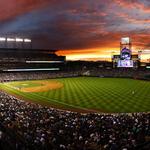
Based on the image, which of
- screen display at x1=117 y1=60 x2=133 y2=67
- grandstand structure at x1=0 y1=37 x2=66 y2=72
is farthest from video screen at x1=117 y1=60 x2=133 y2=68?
grandstand structure at x1=0 y1=37 x2=66 y2=72

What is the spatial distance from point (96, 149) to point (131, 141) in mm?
2147

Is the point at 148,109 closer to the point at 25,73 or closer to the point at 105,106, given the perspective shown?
the point at 105,106

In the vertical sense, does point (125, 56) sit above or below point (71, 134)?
above

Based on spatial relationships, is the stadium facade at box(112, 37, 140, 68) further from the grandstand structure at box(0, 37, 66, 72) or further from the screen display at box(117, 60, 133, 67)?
the grandstand structure at box(0, 37, 66, 72)

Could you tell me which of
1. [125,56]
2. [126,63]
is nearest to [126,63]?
[126,63]

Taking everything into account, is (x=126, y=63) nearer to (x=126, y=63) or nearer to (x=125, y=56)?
(x=126, y=63)

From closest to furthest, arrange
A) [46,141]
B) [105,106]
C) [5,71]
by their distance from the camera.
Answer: [46,141]
[105,106]
[5,71]

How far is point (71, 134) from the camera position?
590 inches

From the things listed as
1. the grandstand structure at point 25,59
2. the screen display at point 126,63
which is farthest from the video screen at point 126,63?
the grandstand structure at point 25,59

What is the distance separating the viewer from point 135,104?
32.6 m

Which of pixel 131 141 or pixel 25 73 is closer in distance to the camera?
pixel 131 141

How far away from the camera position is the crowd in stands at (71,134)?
12.0 metres

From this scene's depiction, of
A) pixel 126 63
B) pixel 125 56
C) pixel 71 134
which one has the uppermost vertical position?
pixel 125 56

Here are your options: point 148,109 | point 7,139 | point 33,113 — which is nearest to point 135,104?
point 148,109
